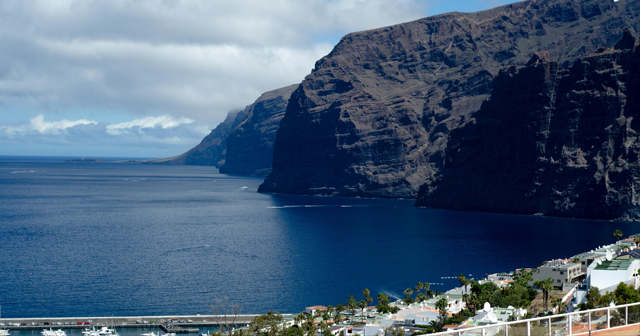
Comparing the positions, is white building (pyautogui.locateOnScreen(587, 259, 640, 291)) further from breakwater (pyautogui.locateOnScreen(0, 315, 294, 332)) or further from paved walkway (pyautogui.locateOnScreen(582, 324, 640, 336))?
paved walkway (pyautogui.locateOnScreen(582, 324, 640, 336))

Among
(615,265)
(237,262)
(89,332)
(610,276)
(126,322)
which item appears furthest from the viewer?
(237,262)

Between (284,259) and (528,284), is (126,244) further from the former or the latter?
(528,284)

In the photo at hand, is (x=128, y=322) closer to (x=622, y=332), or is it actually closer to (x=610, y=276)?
(x=610, y=276)

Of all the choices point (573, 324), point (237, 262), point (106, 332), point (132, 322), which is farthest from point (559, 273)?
point (573, 324)

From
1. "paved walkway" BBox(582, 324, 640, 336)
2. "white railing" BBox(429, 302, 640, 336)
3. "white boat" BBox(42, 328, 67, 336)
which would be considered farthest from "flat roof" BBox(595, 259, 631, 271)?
"white boat" BBox(42, 328, 67, 336)

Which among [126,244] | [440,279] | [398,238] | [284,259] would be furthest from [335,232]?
[440,279]

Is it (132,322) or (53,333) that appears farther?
(132,322)
